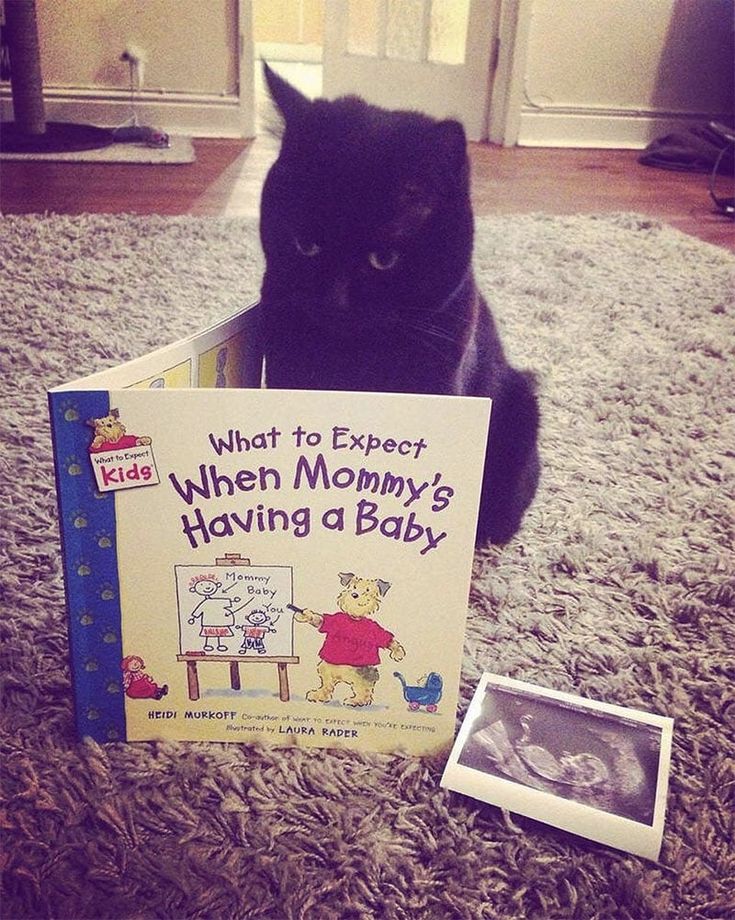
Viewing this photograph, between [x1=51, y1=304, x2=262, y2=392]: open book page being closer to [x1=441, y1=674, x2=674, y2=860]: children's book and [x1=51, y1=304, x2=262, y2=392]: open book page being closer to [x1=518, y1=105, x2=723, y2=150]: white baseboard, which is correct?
[x1=441, y1=674, x2=674, y2=860]: children's book

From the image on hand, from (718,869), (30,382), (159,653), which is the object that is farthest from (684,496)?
(30,382)

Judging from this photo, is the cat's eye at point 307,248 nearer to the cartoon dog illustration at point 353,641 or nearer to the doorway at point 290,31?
the cartoon dog illustration at point 353,641

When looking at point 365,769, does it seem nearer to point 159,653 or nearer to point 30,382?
point 159,653

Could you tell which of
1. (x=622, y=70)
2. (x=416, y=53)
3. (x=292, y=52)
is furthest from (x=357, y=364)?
(x=292, y=52)

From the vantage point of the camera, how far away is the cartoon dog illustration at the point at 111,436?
1.85 feet

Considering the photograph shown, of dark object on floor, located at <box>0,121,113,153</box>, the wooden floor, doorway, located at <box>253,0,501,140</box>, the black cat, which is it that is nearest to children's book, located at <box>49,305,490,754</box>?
the black cat

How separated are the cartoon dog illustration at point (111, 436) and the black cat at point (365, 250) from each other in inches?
9.1

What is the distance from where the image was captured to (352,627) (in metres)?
0.65

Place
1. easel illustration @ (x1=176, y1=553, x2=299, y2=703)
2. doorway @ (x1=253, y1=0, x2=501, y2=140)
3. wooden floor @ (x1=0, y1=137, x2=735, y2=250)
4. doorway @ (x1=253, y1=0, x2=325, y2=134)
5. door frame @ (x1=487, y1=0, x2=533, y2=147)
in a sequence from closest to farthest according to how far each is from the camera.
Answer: easel illustration @ (x1=176, y1=553, x2=299, y2=703), wooden floor @ (x1=0, y1=137, x2=735, y2=250), door frame @ (x1=487, y1=0, x2=533, y2=147), doorway @ (x1=253, y1=0, x2=501, y2=140), doorway @ (x1=253, y1=0, x2=325, y2=134)

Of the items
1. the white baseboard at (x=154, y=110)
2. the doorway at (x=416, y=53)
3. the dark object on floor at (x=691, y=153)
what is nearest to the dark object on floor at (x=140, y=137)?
the white baseboard at (x=154, y=110)

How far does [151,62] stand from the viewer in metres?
3.10

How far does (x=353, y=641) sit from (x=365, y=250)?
346mm

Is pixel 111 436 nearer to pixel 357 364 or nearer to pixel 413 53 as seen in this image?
pixel 357 364

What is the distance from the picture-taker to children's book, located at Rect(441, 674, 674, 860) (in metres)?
0.63
